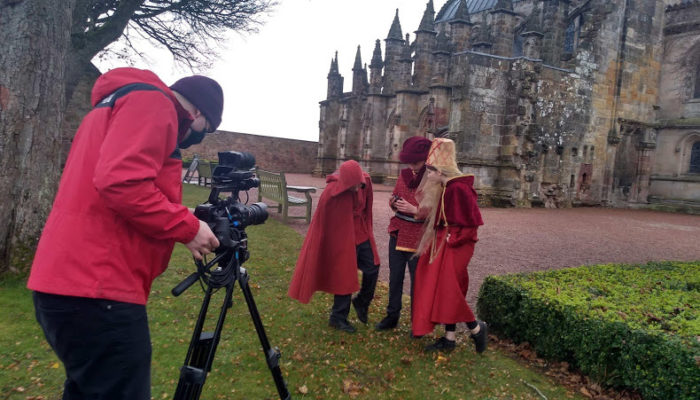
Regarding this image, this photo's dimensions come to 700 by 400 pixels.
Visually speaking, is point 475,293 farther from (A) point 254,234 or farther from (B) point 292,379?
(A) point 254,234

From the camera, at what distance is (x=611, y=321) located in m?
3.48

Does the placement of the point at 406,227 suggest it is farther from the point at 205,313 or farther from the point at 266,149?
the point at 266,149

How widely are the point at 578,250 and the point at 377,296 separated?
5765 mm

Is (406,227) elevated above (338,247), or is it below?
above

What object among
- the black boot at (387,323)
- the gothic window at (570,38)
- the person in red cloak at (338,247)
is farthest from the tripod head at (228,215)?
the gothic window at (570,38)

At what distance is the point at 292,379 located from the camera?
3.46 meters

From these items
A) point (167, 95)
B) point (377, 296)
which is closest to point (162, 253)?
point (167, 95)

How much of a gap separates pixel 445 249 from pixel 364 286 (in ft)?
3.38

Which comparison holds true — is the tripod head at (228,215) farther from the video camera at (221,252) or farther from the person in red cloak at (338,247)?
the person in red cloak at (338,247)

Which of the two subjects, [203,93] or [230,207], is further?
[230,207]

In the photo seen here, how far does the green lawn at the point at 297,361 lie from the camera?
3268mm

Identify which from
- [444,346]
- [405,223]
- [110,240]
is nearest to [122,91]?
[110,240]

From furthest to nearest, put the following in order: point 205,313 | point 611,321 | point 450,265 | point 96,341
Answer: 1. point 450,265
2. point 611,321
3. point 205,313
4. point 96,341

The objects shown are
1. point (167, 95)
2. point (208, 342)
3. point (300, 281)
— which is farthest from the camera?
point (300, 281)
